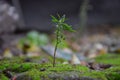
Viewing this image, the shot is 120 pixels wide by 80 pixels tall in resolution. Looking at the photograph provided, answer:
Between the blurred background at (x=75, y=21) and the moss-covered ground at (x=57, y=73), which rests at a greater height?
the blurred background at (x=75, y=21)

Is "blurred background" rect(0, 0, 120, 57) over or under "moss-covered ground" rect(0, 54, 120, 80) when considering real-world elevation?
over

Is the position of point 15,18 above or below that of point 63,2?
below

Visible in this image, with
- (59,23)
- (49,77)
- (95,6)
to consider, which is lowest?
(49,77)

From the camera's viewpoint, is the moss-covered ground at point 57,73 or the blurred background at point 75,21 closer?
the moss-covered ground at point 57,73

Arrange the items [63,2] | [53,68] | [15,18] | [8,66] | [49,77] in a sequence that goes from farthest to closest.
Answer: [63,2] → [15,18] → [8,66] → [53,68] → [49,77]

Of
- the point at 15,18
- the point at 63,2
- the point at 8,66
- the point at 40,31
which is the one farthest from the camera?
the point at 40,31

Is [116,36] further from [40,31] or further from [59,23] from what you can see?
[59,23]

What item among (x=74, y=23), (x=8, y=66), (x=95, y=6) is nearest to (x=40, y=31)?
(x=74, y=23)

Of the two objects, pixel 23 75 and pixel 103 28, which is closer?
pixel 23 75

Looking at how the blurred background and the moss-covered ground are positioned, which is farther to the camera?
the blurred background

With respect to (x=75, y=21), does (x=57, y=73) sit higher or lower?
lower

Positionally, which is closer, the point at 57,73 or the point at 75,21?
the point at 57,73
